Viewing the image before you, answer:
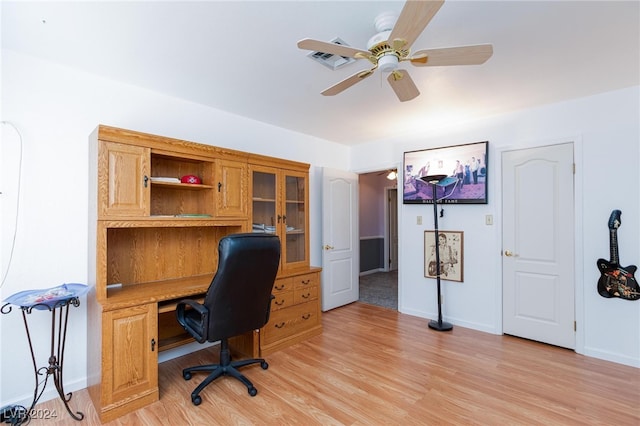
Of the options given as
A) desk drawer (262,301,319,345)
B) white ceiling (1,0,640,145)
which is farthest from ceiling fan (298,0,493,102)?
desk drawer (262,301,319,345)

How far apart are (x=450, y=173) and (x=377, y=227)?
151 inches

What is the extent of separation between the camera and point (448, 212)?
379cm

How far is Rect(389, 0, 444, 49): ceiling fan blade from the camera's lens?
4.19 ft

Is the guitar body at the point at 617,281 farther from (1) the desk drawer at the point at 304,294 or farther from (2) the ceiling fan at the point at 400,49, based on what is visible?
(1) the desk drawer at the point at 304,294

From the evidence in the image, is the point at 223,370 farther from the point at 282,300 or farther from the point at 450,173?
the point at 450,173

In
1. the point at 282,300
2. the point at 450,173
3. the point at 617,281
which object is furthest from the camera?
the point at 450,173

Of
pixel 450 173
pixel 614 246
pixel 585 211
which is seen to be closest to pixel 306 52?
pixel 450 173

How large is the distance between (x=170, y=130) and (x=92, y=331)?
180cm

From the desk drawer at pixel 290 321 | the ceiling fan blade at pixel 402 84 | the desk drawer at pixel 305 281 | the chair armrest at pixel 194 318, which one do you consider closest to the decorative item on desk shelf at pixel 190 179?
the chair armrest at pixel 194 318

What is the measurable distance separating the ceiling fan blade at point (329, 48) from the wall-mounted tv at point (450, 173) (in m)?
2.21

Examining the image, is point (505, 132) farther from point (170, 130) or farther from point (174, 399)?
point (174, 399)

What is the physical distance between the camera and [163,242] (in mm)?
2779

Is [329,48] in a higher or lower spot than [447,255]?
higher

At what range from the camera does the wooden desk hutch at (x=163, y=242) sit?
2.11 metres
